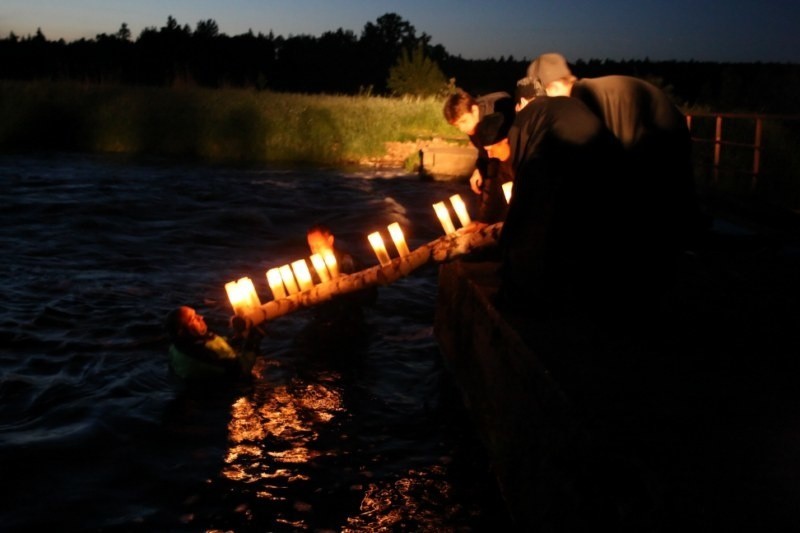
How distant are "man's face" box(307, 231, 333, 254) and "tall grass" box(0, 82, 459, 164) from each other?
854 inches

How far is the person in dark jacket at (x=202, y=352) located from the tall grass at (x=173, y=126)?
73.2 feet

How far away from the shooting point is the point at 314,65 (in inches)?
3450

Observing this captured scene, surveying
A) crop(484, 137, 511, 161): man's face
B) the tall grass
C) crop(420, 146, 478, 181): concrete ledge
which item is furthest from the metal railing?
the tall grass

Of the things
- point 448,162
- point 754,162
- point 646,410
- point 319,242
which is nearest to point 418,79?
point 448,162

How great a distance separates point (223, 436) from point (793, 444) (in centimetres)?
458

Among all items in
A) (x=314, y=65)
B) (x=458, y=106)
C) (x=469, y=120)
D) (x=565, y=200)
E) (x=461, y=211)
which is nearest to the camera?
(x=565, y=200)

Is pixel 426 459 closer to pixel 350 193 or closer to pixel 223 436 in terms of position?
pixel 223 436

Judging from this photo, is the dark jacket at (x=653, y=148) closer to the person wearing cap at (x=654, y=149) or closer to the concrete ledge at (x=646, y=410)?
the person wearing cap at (x=654, y=149)

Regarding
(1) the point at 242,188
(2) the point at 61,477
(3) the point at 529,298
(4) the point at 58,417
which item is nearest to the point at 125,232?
(1) the point at 242,188

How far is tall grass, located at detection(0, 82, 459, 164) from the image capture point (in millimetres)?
29547

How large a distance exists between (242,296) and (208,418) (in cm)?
108

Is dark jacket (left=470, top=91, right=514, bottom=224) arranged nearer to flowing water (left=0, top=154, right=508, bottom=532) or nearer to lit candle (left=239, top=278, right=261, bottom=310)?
flowing water (left=0, top=154, right=508, bottom=532)

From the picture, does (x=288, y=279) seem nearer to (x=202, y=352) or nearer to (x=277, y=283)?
(x=277, y=283)

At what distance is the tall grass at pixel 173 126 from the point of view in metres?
29.5
